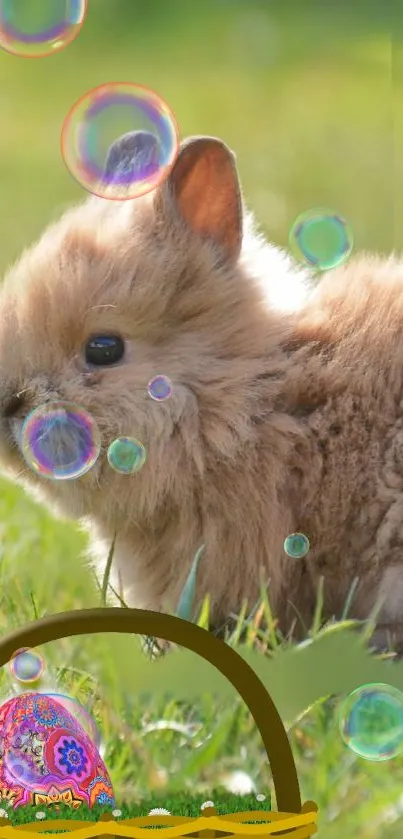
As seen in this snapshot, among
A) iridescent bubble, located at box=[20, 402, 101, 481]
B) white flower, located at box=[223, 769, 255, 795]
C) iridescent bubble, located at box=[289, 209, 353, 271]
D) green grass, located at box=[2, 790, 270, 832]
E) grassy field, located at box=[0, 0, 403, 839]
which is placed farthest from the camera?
iridescent bubble, located at box=[289, 209, 353, 271]

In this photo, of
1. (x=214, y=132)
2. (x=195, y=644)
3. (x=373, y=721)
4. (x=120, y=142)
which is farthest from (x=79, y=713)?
(x=214, y=132)

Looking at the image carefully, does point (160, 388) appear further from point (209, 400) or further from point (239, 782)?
point (239, 782)

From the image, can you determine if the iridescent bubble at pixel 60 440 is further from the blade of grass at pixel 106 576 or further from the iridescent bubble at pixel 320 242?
the iridescent bubble at pixel 320 242

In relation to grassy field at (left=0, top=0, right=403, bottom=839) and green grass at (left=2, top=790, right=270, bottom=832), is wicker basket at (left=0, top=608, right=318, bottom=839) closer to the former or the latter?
green grass at (left=2, top=790, right=270, bottom=832)

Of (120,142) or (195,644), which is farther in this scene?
(120,142)

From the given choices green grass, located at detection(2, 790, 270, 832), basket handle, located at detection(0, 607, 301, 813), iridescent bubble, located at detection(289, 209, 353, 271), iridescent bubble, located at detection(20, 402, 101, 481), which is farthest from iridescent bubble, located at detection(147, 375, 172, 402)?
green grass, located at detection(2, 790, 270, 832)

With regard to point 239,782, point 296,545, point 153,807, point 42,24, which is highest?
point 42,24

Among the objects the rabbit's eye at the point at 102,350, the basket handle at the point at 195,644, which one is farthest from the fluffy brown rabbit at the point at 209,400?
the basket handle at the point at 195,644
